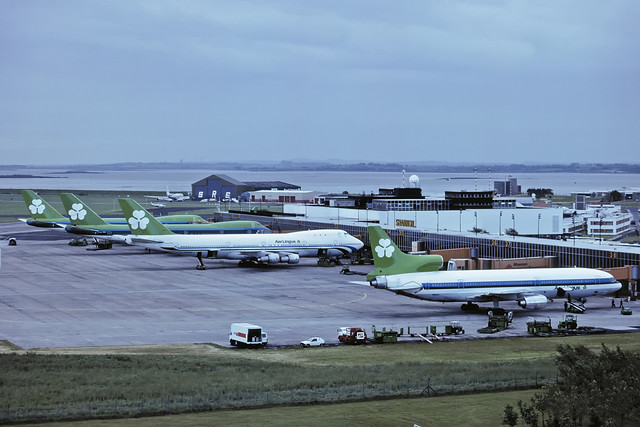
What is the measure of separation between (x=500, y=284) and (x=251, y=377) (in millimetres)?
32504

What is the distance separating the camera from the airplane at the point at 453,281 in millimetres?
74000

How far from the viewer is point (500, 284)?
76562 mm

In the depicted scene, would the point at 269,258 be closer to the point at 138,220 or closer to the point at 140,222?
the point at 140,222

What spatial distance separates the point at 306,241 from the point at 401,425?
250ft

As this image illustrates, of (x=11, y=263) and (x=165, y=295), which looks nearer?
(x=165, y=295)

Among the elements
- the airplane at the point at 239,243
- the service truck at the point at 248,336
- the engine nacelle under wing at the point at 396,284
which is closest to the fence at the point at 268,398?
the service truck at the point at 248,336

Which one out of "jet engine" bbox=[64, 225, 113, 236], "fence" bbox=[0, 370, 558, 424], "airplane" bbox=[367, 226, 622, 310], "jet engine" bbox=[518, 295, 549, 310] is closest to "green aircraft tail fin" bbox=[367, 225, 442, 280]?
"airplane" bbox=[367, 226, 622, 310]

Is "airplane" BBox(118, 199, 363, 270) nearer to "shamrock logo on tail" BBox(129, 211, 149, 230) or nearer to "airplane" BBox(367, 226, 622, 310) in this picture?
"shamrock logo on tail" BBox(129, 211, 149, 230)

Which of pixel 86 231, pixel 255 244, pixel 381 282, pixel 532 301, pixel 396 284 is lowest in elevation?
pixel 532 301

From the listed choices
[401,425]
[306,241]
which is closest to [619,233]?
[306,241]

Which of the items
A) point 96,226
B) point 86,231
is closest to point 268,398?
point 86,231

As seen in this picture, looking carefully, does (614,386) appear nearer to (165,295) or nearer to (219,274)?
(165,295)

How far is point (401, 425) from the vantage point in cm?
4144

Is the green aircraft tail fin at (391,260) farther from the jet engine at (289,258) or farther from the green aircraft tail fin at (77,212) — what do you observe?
the green aircraft tail fin at (77,212)
